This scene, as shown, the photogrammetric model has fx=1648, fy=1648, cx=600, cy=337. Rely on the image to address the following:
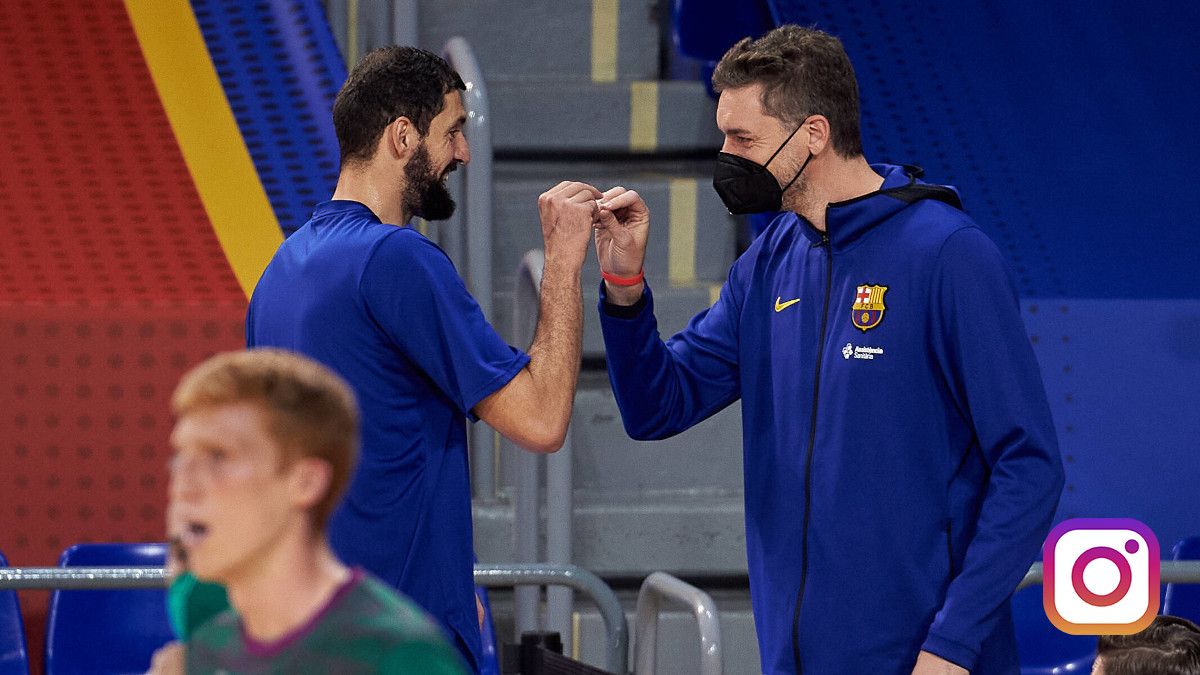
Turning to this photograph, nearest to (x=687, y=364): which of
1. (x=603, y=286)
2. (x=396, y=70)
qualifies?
(x=603, y=286)

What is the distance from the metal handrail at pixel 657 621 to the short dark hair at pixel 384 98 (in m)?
1.29

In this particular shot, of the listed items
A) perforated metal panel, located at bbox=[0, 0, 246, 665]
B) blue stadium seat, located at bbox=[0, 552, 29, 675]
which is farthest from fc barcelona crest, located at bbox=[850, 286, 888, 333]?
perforated metal panel, located at bbox=[0, 0, 246, 665]

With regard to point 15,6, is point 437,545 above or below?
below

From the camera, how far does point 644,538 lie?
4945 millimetres

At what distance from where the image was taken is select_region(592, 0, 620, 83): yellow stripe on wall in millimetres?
6312

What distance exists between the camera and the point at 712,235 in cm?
573

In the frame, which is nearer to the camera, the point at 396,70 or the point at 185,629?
the point at 185,629

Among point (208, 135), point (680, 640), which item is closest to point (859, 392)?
point (680, 640)

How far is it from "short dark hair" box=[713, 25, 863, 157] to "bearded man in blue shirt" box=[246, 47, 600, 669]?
0.51 meters

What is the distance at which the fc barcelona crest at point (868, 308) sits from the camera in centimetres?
253

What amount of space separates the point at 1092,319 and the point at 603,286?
9.21ft

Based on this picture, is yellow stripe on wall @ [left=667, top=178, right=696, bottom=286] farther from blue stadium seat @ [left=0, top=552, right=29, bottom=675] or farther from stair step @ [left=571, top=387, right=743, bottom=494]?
blue stadium seat @ [left=0, top=552, right=29, bottom=675]

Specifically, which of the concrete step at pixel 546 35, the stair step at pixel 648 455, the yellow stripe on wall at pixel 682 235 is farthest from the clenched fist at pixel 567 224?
the concrete step at pixel 546 35

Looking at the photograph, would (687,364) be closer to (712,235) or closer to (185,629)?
(185,629)
